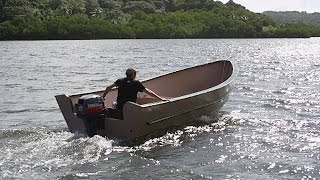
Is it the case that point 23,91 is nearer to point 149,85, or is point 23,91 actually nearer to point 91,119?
point 149,85

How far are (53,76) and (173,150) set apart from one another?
720 inches

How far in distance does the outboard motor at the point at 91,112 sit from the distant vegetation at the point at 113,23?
107m

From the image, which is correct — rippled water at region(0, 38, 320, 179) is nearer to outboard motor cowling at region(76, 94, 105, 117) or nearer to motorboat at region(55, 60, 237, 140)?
motorboat at region(55, 60, 237, 140)

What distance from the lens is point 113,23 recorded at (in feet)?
443

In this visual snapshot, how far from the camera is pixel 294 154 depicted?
11.3 m

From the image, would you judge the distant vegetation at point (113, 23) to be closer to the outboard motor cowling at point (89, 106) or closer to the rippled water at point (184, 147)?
the rippled water at point (184, 147)

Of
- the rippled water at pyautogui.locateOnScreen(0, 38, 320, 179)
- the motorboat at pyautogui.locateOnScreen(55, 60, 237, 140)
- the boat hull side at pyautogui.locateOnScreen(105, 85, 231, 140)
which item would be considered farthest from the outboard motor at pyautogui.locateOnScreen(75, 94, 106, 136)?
the rippled water at pyautogui.locateOnScreen(0, 38, 320, 179)

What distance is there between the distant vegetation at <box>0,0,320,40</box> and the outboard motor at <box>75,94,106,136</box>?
107 m

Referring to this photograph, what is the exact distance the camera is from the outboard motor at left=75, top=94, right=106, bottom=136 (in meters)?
11.6

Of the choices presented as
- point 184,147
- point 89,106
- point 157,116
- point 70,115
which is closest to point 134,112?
point 157,116

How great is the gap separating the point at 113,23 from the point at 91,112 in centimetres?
12497

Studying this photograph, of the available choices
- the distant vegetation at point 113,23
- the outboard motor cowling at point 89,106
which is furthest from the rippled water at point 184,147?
the distant vegetation at point 113,23

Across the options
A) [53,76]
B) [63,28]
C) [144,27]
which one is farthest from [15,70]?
[144,27]

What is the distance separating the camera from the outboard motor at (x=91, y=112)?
38.1ft
